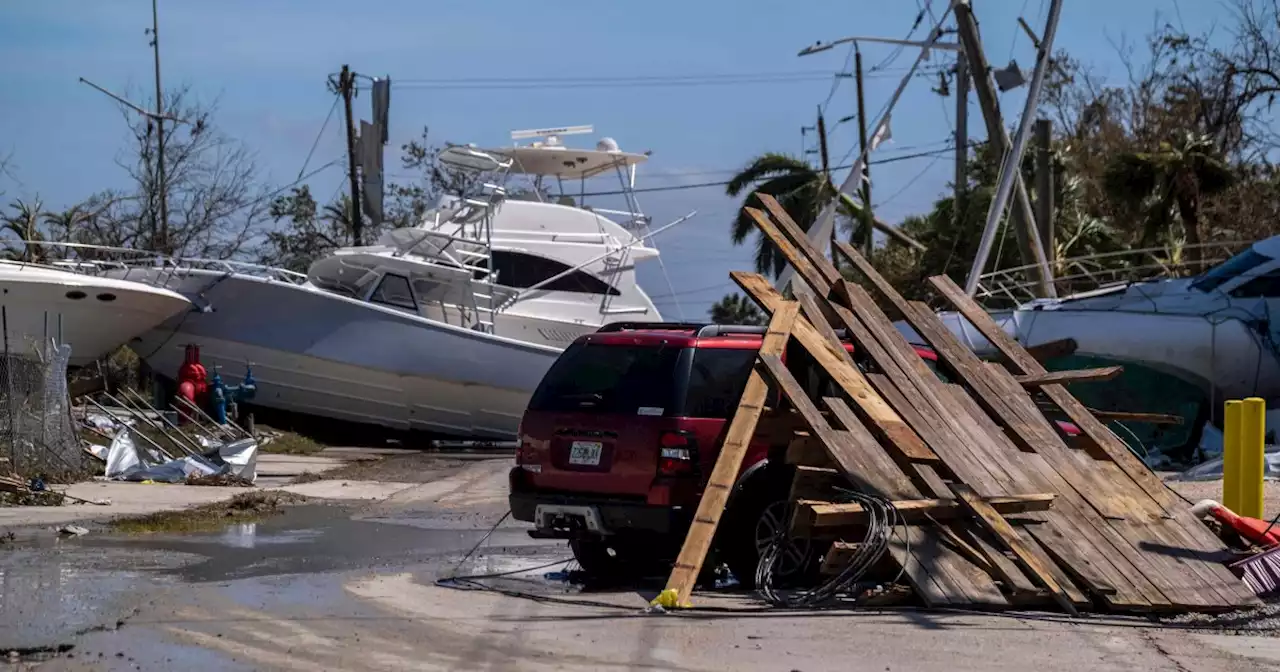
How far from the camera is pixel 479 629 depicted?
24.1 ft

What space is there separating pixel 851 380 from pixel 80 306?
15201 mm

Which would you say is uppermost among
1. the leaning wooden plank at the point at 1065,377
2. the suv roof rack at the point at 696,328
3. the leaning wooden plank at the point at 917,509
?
the suv roof rack at the point at 696,328

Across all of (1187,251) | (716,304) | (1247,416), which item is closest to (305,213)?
(716,304)

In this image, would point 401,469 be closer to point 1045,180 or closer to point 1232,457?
point 1045,180

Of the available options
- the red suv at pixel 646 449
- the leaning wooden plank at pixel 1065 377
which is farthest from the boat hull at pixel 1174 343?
the red suv at pixel 646 449

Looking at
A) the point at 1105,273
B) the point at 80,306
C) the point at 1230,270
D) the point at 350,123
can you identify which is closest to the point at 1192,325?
the point at 1230,270

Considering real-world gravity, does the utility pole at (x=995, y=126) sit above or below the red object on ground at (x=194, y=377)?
above

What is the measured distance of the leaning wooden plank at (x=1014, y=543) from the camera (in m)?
7.88

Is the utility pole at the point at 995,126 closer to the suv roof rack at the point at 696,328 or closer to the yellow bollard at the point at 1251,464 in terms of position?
the yellow bollard at the point at 1251,464

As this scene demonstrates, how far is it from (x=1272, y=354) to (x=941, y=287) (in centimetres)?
779

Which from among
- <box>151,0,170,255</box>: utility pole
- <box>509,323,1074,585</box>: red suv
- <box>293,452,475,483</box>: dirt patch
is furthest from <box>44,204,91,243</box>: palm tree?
<box>509,323,1074,585</box>: red suv

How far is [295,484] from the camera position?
16.8m

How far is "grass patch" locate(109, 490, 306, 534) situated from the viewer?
38.9 feet

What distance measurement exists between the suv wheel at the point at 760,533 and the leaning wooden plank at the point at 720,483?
400 millimetres
